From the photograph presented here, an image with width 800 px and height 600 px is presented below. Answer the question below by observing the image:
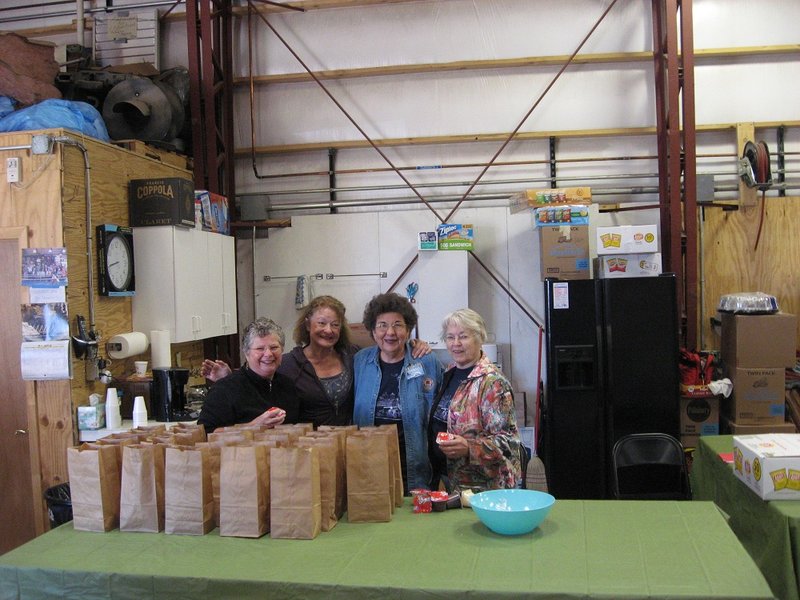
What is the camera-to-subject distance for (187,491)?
78.6 inches

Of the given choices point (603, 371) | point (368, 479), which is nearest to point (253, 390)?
point (368, 479)

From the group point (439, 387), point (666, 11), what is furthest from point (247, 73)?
point (439, 387)

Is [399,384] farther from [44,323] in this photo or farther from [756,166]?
[756,166]

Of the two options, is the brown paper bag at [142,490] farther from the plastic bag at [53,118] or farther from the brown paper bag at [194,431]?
the plastic bag at [53,118]

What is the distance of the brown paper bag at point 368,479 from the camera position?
2059 mm

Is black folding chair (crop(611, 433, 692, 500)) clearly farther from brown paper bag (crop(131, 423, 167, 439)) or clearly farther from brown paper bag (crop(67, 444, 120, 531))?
brown paper bag (crop(67, 444, 120, 531))

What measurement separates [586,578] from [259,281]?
163 inches

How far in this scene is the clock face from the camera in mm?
3768

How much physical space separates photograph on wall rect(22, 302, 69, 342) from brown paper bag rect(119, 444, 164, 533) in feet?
5.62

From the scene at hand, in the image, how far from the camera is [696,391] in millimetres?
4465

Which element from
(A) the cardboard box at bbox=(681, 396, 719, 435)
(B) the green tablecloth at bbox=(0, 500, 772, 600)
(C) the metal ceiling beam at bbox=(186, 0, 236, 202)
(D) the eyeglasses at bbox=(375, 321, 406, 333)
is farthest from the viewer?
(C) the metal ceiling beam at bbox=(186, 0, 236, 202)

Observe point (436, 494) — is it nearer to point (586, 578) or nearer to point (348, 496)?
point (348, 496)

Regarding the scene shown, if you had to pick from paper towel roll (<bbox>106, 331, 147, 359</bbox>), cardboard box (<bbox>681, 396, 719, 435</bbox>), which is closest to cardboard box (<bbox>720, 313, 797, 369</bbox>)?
cardboard box (<bbox>681, 396, 719, 435</bbox>)

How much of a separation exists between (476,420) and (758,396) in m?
2.78
